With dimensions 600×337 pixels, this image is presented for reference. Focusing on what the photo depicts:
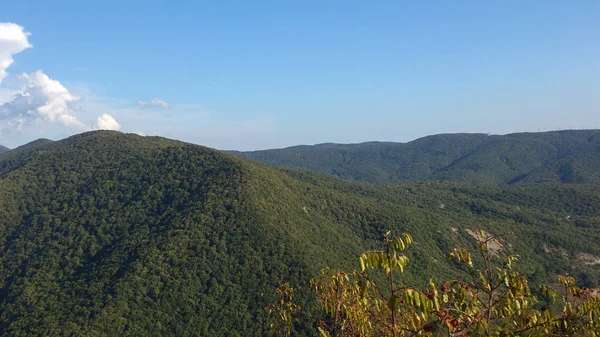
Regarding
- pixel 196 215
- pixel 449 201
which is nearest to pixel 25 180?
pixel 196 215

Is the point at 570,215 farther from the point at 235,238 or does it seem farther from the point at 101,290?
the point at 101,290

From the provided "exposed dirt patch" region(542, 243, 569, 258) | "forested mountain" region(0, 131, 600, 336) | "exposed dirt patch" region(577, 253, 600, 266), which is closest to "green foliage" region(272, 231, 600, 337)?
"forested mountain" region(0, 131, 600, 336)

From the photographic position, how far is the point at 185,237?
9650cm

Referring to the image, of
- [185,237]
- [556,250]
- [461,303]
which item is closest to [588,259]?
[556,250]

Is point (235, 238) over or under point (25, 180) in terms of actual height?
under

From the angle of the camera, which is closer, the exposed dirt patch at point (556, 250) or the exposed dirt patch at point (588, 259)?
the exposed dirt patch at point (588, 259)

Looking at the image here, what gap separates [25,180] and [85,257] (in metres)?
52.4

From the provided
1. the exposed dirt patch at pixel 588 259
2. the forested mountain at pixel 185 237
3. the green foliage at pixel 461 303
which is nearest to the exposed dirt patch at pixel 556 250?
the forested mountain at pixel 185 237

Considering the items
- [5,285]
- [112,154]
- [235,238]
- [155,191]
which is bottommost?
[5,285]

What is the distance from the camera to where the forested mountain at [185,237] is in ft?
260

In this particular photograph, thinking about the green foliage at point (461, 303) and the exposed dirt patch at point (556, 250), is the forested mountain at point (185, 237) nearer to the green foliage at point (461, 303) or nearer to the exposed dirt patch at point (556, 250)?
the exposed dirt patch at point (556, 250)

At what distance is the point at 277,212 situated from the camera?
106562 millimetres

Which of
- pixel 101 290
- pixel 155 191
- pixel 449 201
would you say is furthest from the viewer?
pixel 449 201

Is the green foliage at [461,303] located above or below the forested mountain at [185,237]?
above
